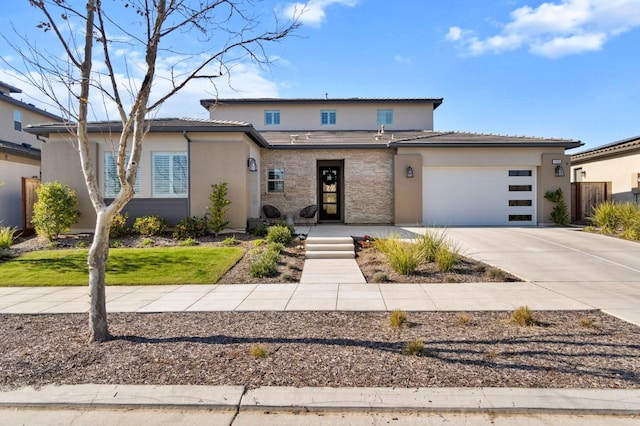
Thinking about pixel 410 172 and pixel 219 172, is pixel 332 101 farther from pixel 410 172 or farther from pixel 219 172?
pixel 219 172

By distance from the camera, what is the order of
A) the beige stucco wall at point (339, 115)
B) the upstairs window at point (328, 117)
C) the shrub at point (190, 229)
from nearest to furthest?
the shrub at point (190, 229) < the beige stucco wall at point (339, 115) < the upstairs window at point (328, 117)

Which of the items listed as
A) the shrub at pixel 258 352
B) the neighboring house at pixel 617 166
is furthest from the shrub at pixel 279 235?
the neighboring house at pixel 617 166

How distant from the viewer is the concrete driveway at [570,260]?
263 inches

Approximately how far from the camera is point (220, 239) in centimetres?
1214

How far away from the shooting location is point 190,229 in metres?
12.4

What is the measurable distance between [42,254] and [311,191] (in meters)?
9.46

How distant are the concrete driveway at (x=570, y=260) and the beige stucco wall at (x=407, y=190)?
6.39 feet

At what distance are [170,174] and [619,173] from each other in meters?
19.0

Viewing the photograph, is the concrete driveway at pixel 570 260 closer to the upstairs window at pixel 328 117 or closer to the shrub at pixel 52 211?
the upstairs window at pixel 328 117

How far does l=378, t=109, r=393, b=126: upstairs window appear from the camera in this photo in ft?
68.2

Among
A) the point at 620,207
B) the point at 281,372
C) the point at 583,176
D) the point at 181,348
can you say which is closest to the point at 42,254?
the point at 181,348

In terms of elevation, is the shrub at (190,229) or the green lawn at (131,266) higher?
the shrub at (190,229)

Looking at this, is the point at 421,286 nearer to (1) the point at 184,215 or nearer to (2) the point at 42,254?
(1) the point at 184,215

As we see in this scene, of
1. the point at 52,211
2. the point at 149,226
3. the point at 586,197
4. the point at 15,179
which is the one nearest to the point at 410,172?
the point at 586,197
